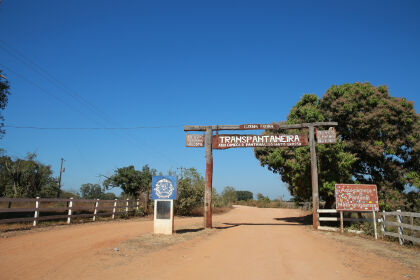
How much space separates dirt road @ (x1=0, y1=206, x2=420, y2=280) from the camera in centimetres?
610

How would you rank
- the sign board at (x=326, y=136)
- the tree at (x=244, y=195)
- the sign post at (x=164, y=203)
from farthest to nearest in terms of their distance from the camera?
the tree at (x=244, y=195), the sign board at (x=326, y=136), the sign post at (x=164, y=203)

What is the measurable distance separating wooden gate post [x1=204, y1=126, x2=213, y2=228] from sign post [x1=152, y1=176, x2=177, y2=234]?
2.65 meters

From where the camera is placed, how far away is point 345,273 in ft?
20.5

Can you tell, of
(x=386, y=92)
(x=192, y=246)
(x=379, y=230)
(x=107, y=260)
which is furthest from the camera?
→ (x=386, y=92)

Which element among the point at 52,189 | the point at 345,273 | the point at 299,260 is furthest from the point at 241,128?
the point at 52,189

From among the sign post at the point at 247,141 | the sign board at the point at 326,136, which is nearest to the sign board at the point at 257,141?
the sign post at the point at 247,141

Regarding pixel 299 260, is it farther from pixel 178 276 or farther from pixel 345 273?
pixel 178 276

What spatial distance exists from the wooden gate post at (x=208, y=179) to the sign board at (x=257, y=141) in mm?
300

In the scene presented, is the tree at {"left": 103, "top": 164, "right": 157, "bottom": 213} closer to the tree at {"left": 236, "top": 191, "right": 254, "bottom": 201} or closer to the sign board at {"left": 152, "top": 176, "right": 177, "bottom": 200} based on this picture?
the sign board at {"left": 152, "top": 176, "right": 177, "bottom": 200}

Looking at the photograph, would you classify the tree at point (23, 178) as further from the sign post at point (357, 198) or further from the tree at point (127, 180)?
the sign post at point (357, 198)

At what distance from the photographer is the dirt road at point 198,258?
6102 millimetres

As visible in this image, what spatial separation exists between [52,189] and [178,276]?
3623 cm

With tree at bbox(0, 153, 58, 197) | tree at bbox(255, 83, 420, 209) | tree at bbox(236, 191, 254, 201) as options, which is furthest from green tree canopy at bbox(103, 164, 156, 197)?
tree at bbox(236, 191, 254, 201)

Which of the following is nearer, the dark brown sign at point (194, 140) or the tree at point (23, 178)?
the dark brown sign at point (194, 140)
